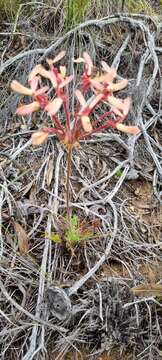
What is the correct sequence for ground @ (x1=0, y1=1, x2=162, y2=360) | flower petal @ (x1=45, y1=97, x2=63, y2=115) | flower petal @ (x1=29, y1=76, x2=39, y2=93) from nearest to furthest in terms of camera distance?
flower petal @ (x1=45, y1=97, x2=63, y2=115), flower petal @ (x1=29, y1=76, x2=39, y2=93), ground @ (x1=0, y1=1, x2=162, y2=360)

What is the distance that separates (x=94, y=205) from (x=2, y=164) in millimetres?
375

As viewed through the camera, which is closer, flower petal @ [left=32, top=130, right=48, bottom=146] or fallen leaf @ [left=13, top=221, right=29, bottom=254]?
flower petal @ [left=32, top=130, right=48, bottom=146]

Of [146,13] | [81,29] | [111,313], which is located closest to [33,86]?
[111,313]

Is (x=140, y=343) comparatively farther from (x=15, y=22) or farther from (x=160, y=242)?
(x=15, y=22)

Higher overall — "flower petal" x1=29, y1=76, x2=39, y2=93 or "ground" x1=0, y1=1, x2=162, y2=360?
"flower petal" x1=29, y1=76, x2=39, y2=93

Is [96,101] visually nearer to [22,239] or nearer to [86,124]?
[86,124]

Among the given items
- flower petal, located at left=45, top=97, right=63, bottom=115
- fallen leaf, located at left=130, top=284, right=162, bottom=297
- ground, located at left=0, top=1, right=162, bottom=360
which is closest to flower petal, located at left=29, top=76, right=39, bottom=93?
flower petal, located at left=45, top=97, right=63, bottom=115

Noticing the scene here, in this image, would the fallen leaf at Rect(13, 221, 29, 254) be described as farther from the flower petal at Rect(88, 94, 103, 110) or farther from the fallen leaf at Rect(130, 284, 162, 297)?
the flower petal at Rect(88, 94, 103, 110)

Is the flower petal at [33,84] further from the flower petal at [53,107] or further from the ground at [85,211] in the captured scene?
the ground at [85,211]

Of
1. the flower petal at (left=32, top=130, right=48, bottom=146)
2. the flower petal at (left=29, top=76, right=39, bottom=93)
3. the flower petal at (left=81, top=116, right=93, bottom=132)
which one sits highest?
the flower petal at (left=29, top=76, right=39, bottom=93)

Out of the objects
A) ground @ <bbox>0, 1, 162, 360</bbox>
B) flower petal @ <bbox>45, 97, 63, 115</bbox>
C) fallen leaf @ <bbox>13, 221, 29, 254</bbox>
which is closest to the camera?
flower petal @ <bbox>45, 97, 63, 115</bbox>

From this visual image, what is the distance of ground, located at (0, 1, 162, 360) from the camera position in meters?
1.78

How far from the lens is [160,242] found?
80.7 inches

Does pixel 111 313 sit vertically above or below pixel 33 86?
below
